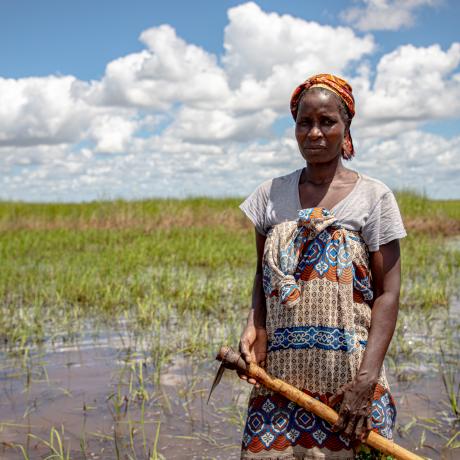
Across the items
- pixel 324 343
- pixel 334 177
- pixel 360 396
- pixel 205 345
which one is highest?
pixel 334 177

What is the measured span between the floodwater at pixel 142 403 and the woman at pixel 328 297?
0.99 metres

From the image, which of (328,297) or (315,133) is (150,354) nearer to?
(328,297)

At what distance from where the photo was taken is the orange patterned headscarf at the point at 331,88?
1.66 m

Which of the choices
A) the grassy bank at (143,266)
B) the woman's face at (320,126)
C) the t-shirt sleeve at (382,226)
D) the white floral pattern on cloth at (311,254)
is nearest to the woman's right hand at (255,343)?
the white floral pattern on cloth at (311,254)

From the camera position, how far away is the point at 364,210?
162 cm

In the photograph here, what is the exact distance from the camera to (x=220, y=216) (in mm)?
14000

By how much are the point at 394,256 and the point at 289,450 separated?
24.5 inches

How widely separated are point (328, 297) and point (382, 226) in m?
0.25

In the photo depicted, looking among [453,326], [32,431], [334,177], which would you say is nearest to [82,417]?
[32,431]

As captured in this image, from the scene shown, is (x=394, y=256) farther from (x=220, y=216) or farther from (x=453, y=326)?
(x=220, y=216)

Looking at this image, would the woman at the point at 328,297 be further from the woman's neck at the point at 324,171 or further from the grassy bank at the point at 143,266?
the grassy bank at the point at 143,266

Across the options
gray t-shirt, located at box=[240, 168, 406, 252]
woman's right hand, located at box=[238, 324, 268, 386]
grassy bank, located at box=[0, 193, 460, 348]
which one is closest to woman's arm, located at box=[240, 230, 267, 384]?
woman's right hand, located at box=[238, 324, 268, 386]

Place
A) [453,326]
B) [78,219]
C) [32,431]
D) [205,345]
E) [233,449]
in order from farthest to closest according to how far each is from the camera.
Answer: [78,219] → [453,326] → [205,345] → [32,431] → [233,449]

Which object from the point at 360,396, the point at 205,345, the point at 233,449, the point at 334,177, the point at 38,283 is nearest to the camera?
the point at 360,396
